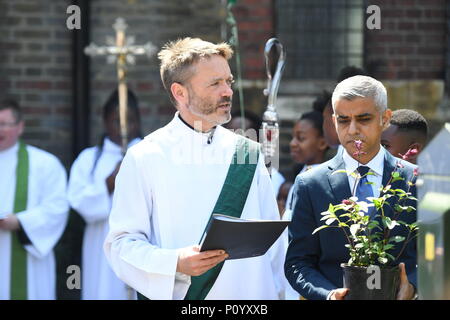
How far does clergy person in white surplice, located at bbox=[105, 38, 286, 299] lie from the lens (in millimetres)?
3891

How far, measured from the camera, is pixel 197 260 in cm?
359

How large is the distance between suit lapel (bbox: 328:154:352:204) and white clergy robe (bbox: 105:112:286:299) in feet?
1.47

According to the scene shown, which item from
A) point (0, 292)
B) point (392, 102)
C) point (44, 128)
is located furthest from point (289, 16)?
point (0, 292)

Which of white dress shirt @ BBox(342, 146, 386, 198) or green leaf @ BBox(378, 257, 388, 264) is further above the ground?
white dress shirt @ BBox(342, 146, 386, 198)

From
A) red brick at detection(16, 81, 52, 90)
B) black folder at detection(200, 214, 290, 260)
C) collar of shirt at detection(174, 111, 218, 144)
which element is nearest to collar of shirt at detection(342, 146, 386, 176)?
black folder at detection(200, 214, 290, 260)

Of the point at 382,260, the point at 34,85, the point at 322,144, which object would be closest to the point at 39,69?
the point at 34,85

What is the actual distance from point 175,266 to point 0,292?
11.5ft

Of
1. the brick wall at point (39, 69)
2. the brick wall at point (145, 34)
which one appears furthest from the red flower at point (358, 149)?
the brick wall at point (39, 69)

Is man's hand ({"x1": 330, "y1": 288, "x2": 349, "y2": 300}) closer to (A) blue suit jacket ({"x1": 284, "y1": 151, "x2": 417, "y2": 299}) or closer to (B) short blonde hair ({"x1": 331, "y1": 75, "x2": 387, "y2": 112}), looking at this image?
(A) blue suit jacket ({"x1": 284, "y1": 151, "x2": 417, "y2": 299})

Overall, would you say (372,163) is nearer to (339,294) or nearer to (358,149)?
(358,149)

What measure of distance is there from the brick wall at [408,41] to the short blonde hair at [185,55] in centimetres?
442

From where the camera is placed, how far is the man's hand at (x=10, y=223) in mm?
6703

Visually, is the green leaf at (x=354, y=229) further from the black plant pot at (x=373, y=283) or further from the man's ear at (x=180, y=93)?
the man's ear at (x=180, y=93)
